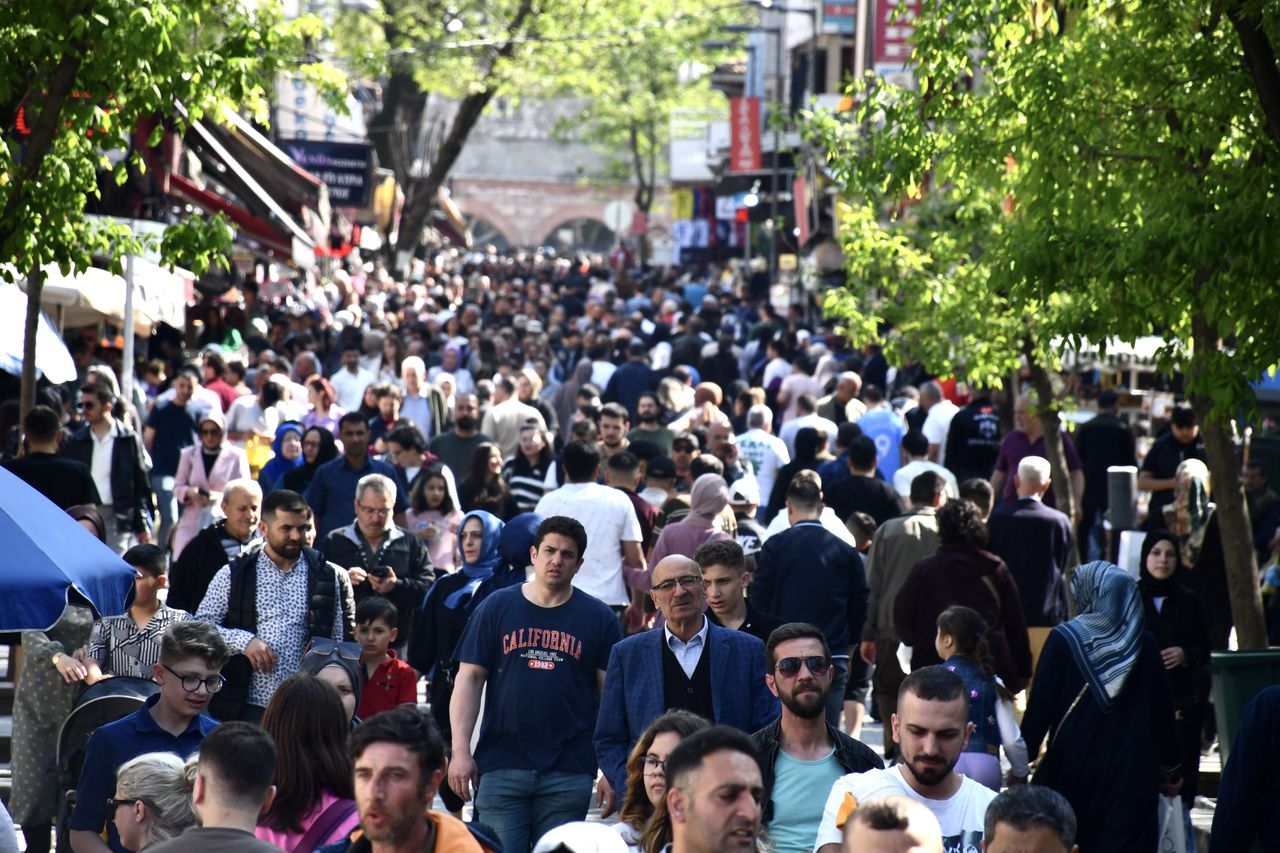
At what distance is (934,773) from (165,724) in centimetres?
250

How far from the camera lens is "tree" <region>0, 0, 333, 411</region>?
9516 mm

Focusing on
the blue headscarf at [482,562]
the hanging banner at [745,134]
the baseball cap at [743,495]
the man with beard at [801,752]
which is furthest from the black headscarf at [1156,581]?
the hanging banner at [745,134]

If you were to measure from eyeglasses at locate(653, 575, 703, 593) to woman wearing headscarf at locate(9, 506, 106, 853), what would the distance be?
93.4 inches

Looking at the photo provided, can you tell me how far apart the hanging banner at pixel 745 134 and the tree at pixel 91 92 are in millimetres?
30395

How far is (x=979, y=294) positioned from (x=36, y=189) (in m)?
7.08

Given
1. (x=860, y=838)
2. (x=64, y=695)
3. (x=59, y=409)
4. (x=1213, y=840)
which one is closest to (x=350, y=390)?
(x=59, y=409)

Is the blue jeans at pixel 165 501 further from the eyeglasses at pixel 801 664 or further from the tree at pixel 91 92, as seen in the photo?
the eyeglasses at pixel 801 664

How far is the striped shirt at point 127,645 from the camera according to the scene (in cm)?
785

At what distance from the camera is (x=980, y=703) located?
775 cm

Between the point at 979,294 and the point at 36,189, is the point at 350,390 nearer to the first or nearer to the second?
the point at 979,294

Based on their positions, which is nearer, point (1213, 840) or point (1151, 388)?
point (1213, 840)

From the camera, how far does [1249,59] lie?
27.0 ft

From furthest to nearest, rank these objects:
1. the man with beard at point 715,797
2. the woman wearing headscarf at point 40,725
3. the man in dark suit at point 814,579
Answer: the man in dark suit at point 814,579
the woman wearing headscarf at point 40,725
the man with beard at point 715,797

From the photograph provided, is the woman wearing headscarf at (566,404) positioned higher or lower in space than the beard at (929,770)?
higher
